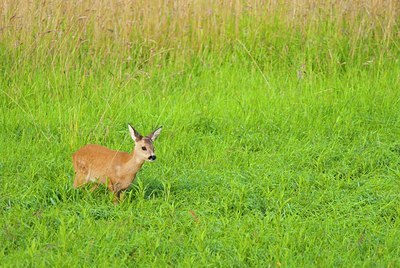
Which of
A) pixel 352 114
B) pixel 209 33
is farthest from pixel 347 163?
pixel 209 33

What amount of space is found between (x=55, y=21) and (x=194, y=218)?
3699mm

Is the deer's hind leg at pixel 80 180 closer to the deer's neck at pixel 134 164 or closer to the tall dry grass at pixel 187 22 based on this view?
the deer's neck at pixel 134 164

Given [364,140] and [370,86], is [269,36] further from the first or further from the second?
[364,140]

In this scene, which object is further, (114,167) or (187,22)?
(187,22)

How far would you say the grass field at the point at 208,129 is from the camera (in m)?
5.57

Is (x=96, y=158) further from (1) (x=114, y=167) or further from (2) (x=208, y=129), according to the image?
(2) (x=208, y=129)

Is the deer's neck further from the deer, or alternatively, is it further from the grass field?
the grass field

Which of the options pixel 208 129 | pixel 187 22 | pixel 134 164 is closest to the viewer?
pixel 134 164

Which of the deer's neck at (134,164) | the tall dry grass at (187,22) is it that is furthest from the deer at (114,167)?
the tall dry grass at (187,22)

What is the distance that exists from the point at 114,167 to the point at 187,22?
3.55 meters

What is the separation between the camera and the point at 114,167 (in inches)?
255

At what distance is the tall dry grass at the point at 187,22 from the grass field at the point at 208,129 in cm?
2

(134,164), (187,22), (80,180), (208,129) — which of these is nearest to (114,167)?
(134,164)

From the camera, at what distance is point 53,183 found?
6.52 meters
